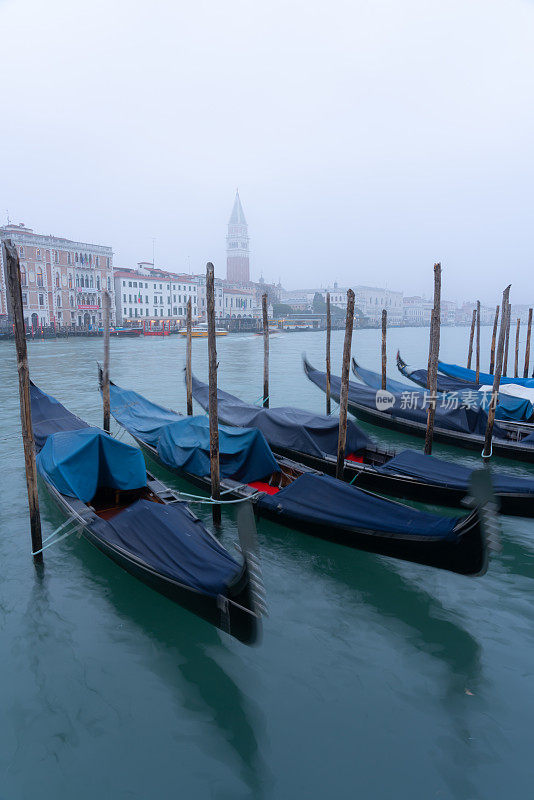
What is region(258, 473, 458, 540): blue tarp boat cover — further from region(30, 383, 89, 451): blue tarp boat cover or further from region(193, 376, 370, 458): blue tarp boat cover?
region(30, 383, 89, 451): blue tarp boat cover

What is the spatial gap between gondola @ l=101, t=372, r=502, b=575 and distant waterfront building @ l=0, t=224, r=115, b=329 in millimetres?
38465

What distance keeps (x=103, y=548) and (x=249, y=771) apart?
2754mm

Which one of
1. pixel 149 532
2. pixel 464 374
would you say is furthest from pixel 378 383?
pixel 149 532

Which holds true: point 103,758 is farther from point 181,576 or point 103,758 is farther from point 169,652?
point 181,576

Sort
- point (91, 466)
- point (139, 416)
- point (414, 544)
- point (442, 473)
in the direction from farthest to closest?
point (139, 416)
point (442, 473)
point (91, 466)
point (414, 544)

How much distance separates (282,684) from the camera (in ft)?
12.9

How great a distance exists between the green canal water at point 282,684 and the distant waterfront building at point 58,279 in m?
41.3

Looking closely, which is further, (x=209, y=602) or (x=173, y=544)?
(x=173, y=544)

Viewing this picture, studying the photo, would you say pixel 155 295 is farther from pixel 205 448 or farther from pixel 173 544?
pixel 173 544

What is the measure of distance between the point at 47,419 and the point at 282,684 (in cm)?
697

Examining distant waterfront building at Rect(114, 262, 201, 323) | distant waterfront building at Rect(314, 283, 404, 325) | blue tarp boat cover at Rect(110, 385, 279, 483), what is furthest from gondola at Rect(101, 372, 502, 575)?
distant waterfront building at Rect(314, 283, 404, 325)

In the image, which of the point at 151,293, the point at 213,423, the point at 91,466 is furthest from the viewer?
the point at 151,293

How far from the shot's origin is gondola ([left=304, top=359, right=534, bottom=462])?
30.7 ft

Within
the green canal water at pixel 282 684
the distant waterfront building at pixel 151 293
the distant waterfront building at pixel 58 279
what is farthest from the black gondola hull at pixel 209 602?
the distant waterfront building at pixel 151 293
